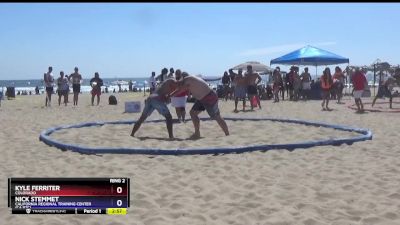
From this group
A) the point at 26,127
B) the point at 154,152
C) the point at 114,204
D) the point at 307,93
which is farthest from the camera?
the point at 307,93

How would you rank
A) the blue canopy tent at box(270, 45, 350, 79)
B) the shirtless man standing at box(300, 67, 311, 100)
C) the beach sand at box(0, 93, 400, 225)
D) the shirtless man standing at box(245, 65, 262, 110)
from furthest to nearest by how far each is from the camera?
the blue canopy tent at box(270, 45, 350, 79) → the shirtless man standing at box(300, 67, 311, 100) → the shirtless man standing at box(245, 65, 262, 110) → the beach sand at box(0, 93, 400, 225)

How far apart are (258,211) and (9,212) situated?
87.7 inches

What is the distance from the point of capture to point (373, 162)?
20.7 feet

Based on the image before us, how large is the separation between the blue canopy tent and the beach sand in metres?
13.8

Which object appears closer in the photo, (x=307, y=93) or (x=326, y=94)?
(x=326, y=94)

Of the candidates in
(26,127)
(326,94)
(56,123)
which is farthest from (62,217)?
(326,94)

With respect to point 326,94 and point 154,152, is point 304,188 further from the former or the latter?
point 326,94

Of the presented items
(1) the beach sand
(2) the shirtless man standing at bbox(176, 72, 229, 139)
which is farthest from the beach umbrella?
(2) the shirtless man standing at bbox(176, 72, 229, 139)

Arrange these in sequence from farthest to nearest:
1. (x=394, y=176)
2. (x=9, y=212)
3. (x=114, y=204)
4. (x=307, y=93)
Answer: (x=307, y=93)
(x=394, y=176)
(x=9, y=212)
(x=114, y=204)

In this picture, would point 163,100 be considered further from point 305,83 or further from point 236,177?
point 305,83

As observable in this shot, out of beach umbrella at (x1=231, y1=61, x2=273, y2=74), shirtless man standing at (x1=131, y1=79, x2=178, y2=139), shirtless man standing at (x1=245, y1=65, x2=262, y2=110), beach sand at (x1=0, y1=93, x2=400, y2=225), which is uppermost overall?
beach umbrella at (x1=231, y1=61, x2=273, y2=74)
